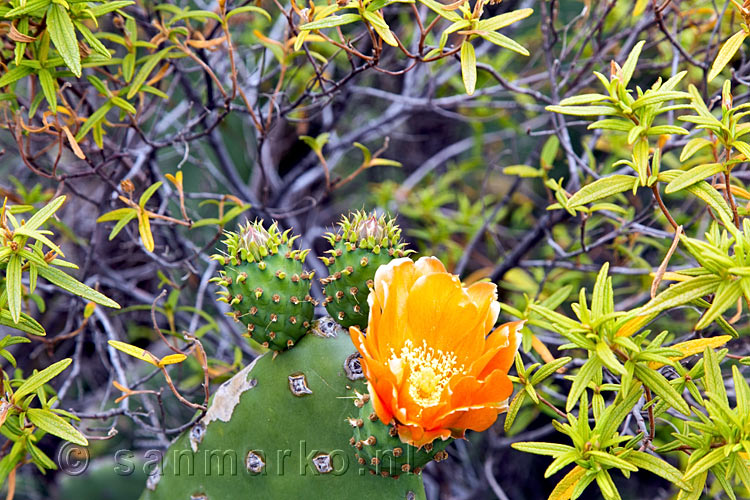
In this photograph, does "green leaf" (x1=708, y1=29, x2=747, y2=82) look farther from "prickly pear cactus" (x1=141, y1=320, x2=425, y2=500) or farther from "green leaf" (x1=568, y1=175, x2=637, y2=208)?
"prickly pear cactus" (x1=141, y1=320, x2=425, y2=500)

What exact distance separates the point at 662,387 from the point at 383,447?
443 millimetres

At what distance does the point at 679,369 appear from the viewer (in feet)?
3.60

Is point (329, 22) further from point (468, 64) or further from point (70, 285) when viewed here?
point (70, 285)

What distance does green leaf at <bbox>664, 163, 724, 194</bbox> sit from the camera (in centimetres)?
106

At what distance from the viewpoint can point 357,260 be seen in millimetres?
1185

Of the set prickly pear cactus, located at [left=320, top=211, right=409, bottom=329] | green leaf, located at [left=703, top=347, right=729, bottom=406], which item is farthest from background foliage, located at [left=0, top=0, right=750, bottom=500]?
prickly pear cactus, located at [left=320, top=211, right=409, bottom=329]

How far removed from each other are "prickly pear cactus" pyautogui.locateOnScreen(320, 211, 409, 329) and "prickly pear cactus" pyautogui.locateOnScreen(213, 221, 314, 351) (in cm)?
7

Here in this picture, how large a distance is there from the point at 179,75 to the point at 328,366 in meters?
1.12

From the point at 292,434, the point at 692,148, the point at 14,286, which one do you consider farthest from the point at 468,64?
the point at 14,286

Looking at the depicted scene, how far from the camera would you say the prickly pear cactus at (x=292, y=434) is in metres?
1.21

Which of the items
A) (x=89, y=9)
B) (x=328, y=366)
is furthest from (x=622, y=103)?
(x=89, y=9)

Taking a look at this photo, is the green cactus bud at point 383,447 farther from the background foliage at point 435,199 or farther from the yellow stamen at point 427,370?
the background foliage at point 435,199

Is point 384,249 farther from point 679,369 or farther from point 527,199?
point 527,199

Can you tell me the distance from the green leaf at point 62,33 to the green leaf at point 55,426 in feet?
2.08
